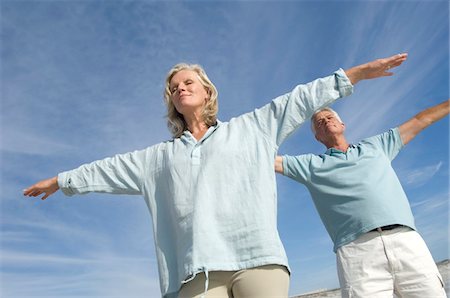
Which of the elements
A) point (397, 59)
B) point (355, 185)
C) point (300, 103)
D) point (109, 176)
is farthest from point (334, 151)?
point (109, 176)

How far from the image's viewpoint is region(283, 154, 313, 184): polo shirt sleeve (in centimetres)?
422

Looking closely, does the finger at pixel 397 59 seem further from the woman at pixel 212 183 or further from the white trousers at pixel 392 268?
the white trousers at pixel 392 268

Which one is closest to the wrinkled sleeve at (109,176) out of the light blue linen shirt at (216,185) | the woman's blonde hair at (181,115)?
the light blue linen shirt at (216,185)

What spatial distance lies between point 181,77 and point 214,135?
554 mm

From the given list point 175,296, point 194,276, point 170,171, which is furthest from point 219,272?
point 170,171

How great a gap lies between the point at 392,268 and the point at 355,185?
0.73 metres

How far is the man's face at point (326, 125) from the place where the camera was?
456 centimetres

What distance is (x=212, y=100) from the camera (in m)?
3.11

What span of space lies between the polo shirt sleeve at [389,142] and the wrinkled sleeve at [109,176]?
242 centimetres

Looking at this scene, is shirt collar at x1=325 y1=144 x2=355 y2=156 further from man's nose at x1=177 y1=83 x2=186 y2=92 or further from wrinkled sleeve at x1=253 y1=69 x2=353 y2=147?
man's nose at x1=177 y1=83 x2=186 y2=92

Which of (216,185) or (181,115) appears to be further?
(181,115)

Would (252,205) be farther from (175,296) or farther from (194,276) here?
(175,296)

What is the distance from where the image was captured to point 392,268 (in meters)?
3.62

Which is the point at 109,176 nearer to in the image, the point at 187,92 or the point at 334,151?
the point at 187,92
